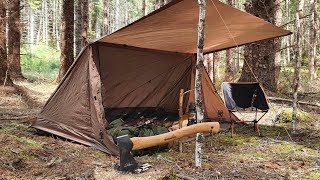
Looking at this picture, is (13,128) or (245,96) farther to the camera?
(245,96)

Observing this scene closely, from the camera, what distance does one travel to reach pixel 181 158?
4.14 metres

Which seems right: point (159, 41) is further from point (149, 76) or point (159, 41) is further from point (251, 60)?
point (251, 60)

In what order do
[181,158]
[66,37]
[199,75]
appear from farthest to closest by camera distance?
[66,37] < [181,158] < [199,75]

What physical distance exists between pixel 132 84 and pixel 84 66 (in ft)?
5.00

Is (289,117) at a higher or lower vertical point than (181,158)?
higher

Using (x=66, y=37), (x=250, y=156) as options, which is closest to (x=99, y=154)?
(x=250, y=156)

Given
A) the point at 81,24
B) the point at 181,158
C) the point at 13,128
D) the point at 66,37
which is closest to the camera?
the point at 181,158

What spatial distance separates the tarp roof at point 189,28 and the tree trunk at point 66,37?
498cm

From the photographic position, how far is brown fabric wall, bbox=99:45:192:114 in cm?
597

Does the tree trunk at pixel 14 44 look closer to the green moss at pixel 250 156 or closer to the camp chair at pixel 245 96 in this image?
the camp chair at pixel 245 96

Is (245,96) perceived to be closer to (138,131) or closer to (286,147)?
(286,147)

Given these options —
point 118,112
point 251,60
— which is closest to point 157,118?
point 118,112

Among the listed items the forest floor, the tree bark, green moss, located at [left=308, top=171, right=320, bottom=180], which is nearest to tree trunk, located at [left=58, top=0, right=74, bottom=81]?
the tree bark

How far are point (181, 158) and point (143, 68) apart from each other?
2623 mm
